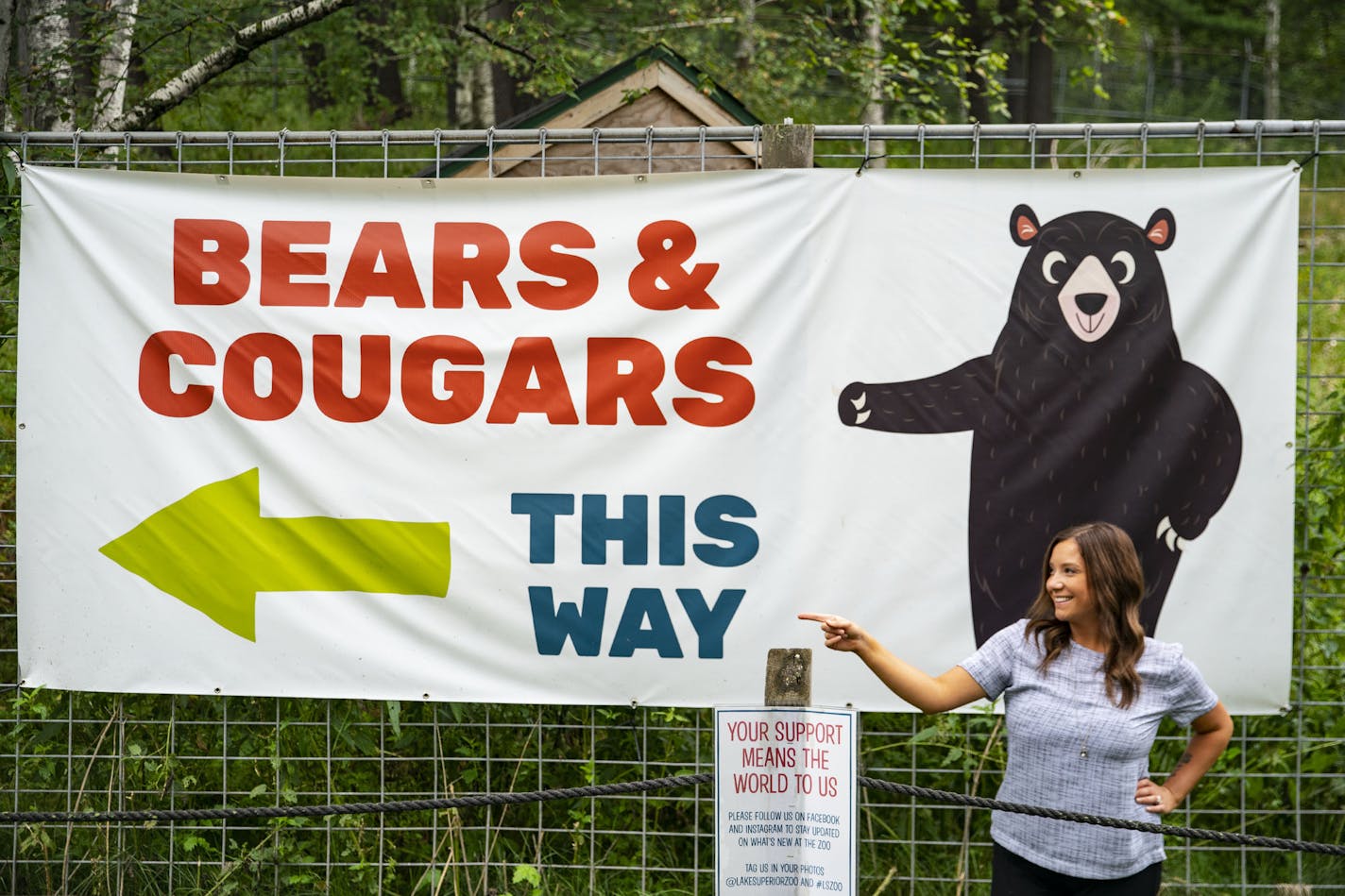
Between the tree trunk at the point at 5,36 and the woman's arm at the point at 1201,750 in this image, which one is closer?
the woman's arm at the point at 1201,750

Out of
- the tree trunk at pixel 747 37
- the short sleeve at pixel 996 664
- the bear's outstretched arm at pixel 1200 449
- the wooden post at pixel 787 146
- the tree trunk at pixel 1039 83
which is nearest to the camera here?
the short sleeve at pixel 996 664

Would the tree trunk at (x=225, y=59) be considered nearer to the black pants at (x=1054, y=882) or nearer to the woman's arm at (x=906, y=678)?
the woman's arm at (x=906, y=678)

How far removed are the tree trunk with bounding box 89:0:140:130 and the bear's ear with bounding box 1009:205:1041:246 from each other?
12.3 feet

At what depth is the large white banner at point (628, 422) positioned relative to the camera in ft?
12.4

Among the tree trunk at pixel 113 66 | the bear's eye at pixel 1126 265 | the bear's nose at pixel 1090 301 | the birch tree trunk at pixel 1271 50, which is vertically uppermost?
the birch tree trunk at pixel 1271 50

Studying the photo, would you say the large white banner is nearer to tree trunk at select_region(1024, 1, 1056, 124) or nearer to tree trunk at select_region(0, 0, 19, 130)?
tree trunk at select_region(0, 0, 19, 130)

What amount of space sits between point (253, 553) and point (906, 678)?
6.65ft

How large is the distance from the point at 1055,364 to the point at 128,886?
3321 millimetres

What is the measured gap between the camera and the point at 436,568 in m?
3.90

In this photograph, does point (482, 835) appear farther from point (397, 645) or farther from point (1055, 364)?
point (1055, 364)

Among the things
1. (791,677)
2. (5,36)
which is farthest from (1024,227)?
(5,36)

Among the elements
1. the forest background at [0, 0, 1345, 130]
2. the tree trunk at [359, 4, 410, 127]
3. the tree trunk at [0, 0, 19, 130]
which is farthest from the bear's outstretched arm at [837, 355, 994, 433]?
the tree trunk at [359, 4, 410, 127]

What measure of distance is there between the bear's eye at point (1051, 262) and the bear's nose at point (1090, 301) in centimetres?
8

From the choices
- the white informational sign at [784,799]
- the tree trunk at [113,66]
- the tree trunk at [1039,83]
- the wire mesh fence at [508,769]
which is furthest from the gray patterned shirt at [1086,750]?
the tree trunk at [1039,83]
